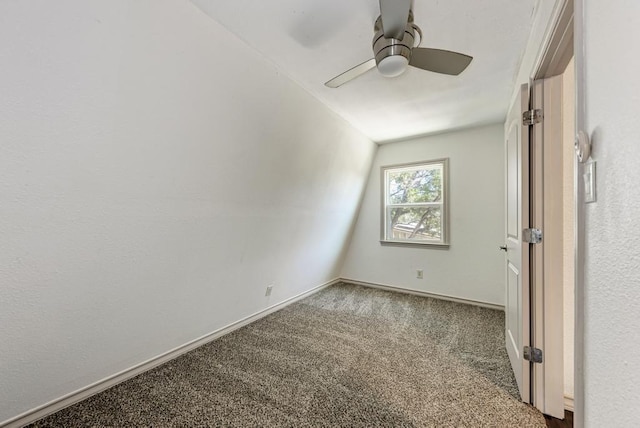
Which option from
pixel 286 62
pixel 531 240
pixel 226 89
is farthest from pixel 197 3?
pixel 531 240

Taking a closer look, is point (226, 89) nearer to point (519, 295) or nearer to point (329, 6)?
point (329, 6)

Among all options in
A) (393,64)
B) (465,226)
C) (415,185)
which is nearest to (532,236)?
(393,64)

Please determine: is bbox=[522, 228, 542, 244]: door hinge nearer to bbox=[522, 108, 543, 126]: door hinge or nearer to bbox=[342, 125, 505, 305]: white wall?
bbox=[522, 108, 543, 126]: door hinge

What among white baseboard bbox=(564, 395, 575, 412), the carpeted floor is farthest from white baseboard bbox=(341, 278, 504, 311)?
white baseboard bbox=(564, 395, 575, 412)

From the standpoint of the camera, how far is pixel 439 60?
4.41 ft

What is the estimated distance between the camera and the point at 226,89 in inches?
63.0

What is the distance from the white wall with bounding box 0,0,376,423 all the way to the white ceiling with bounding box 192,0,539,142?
14 cm

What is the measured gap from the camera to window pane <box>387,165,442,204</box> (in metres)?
3.62

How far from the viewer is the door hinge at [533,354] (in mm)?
1523

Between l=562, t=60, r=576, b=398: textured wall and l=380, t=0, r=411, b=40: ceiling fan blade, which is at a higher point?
l=380, t=0, r=411, b=40: ceiling fan blade

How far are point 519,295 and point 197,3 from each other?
2.52m

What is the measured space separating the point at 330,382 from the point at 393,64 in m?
2.04

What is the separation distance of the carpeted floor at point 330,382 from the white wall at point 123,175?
0.32 m

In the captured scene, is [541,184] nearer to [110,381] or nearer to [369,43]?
[369,43]
